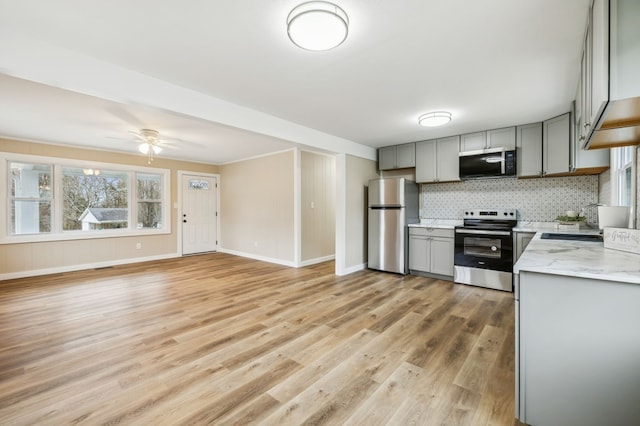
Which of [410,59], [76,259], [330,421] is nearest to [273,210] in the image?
[76,259]

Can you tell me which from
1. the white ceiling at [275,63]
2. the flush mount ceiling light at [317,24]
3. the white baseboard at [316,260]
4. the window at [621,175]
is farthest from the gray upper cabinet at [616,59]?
the white baseboard at [316,260]

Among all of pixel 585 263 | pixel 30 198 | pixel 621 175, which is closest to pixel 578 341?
pixel 585 263

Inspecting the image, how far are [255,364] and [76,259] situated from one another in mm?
5123

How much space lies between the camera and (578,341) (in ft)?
4.38

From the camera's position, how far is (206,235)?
23.4 feet

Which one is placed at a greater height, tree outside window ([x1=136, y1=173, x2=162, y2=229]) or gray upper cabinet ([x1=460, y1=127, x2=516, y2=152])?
gray upper cabinet ([x1=460, y1=127, x2=516, y2=152])

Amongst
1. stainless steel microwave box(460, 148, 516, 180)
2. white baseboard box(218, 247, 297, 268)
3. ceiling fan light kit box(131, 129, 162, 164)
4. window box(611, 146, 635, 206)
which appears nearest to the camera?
window box(611, 146, 635, 206)

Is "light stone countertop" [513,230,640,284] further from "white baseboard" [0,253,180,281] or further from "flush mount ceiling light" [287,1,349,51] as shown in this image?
"white baseboard" [0,253,180,281]

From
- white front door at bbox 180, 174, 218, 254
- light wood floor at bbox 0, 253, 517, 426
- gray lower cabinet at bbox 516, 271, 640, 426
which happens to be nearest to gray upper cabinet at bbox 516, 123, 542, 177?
light wood floor at bbox 0, 253, 517, 426

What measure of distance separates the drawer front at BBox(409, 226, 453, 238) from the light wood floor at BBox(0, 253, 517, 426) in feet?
2.76

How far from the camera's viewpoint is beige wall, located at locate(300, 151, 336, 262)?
5531mm

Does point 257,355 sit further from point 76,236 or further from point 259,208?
point 76,236

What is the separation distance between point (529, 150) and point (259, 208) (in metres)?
4.96

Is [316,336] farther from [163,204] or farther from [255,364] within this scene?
[163,204]
